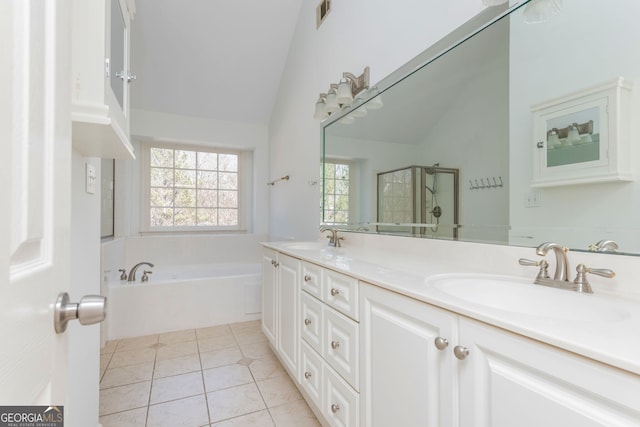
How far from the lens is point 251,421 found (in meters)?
1.50

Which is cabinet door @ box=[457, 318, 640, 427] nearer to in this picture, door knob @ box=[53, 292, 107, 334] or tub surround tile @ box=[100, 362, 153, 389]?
door knob @ box=[53, 292, 107, 334]

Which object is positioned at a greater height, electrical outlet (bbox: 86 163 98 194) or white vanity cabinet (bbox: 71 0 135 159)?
white vanity cabinet (bbox: 71 0 135 159)

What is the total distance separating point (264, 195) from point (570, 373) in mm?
3756

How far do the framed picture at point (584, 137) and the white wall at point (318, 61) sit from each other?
61cm

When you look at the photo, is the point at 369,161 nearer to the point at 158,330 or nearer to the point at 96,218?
the point at 96,218

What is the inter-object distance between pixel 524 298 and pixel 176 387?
6.15 feet

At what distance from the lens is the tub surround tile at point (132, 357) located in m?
2.07

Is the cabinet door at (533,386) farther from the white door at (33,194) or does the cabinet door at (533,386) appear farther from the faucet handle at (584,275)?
the white door at (33,194)

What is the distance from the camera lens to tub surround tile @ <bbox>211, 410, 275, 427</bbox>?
147 centimetres

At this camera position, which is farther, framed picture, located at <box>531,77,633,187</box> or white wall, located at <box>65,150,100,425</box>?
white wall, located at <box>65,150,100,425</box>

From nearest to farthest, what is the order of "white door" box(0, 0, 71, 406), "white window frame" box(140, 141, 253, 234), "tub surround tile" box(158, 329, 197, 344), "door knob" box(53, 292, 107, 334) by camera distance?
"white door" box(0, 0, 71, 406) → "door knob" box(53, 292, 107, 334) → "tub surround tile" box(158, 329, 197, 344) → "white window frame" box(140, 141, 253, 234)

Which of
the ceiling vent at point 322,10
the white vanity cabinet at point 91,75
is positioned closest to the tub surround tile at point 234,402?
the white vanity cabinet at point 91,75

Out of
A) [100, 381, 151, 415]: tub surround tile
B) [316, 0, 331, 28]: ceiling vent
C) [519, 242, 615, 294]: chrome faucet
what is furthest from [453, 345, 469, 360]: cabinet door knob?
[316, 0, 331, 28]: ceiling vent

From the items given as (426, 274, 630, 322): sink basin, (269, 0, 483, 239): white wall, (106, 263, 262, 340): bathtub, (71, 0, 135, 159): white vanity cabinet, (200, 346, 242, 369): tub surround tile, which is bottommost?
(200, 346, 242, 369): tub surround tile
